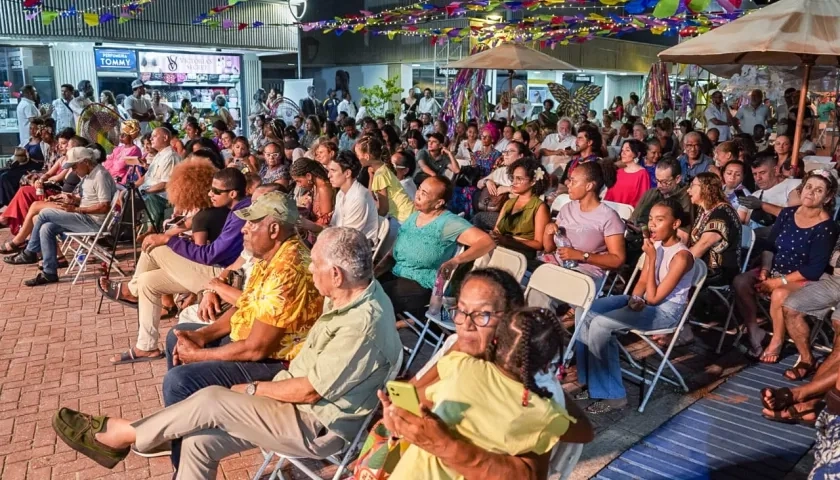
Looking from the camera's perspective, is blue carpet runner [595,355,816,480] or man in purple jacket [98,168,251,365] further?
man in purple jacket [98,168,251,365]

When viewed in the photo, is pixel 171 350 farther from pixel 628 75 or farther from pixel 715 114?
pixel 628 75

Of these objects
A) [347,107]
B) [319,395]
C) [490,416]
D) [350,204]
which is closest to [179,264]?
[350,204]

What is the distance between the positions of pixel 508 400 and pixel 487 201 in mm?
5833

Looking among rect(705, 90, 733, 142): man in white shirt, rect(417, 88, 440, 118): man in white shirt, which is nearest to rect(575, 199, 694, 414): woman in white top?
rect(705, 90, 733, 142): man in white shirt

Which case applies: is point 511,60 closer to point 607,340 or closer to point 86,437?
point 607,340

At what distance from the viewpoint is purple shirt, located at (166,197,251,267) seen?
15.8 ft

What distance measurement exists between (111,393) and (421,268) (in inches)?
84.8

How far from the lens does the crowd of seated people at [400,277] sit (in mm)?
2275

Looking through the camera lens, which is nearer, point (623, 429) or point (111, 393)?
point (623, 429)

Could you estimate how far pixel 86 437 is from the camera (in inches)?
122

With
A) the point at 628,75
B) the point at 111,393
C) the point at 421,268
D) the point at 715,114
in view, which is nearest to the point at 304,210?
the point at 421,268

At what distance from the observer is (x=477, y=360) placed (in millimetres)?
2217

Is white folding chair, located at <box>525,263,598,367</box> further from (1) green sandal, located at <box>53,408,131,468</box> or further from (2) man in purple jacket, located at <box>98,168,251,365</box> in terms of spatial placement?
(1) green sandal, located at <box>53,408,131,468</box>

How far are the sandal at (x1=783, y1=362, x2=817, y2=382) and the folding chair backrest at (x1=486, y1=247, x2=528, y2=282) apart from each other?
1906 millimetres
